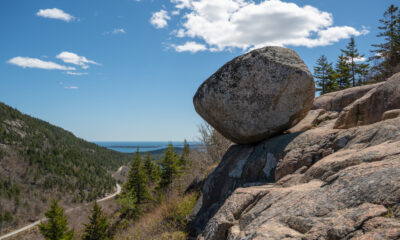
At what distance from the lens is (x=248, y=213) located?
479 centimetres

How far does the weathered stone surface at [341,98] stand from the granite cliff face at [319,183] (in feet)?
11.4

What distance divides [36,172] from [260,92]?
392 ft

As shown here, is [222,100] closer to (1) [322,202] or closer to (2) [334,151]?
(2) [334,151]

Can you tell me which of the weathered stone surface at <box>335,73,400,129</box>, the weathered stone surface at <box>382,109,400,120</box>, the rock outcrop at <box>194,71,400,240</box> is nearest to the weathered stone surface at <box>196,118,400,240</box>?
the rock outcrop at <box>194,71,400,240</box>

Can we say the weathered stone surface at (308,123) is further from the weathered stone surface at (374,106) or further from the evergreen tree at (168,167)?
the evergreen tree at (168,167)

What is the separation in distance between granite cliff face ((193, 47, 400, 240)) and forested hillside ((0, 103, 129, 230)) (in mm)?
96237

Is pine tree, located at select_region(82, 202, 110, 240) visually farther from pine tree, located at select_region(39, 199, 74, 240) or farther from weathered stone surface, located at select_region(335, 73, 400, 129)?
weathered stone surface, located at select_region(335, 73, 400, 129)

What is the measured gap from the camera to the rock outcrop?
3.02 meters

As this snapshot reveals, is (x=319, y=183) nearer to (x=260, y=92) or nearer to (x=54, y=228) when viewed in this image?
(x=260, y=92)

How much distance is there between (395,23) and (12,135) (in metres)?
140

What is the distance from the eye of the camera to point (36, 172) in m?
103

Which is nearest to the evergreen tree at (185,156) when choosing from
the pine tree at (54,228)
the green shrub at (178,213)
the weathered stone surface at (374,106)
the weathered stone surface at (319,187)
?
the pine tree at (54,228)

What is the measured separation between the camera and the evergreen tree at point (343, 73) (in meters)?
33.8

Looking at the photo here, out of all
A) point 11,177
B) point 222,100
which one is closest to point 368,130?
point 222,100
